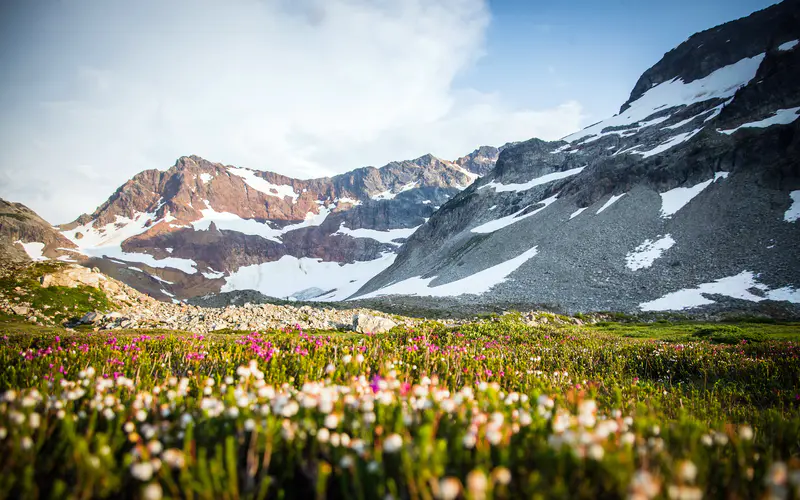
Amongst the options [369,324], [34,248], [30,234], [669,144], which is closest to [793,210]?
[669,144]

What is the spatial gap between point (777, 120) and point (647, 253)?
40446 mm

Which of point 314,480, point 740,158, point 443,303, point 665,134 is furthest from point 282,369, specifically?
point 665,134

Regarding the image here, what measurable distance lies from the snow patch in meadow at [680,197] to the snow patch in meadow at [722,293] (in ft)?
65.0

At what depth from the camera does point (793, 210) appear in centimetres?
4466

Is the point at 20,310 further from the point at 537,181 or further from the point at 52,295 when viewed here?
the point at 537,181

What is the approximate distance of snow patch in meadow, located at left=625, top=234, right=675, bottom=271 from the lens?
4784 centimetres

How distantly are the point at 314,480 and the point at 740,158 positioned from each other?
81304 millimetres

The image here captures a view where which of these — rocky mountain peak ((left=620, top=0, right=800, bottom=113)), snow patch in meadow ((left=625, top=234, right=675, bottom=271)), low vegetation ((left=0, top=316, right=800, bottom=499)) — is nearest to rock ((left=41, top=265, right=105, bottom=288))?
low vegetation ((left=0, top=316, right=800, bottom=499))

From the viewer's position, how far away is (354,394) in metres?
3.03

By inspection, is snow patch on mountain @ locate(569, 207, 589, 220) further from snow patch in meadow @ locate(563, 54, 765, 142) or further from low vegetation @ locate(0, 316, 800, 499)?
low vegetation @ locate(0, 316, 800, 499)

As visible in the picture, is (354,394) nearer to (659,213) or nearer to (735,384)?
(735,384)

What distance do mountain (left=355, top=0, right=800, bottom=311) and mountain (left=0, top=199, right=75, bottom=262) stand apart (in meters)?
189

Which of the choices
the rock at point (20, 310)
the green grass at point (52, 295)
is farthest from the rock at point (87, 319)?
the rock at point (20, 310)

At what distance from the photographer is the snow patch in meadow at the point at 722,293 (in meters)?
34.8
